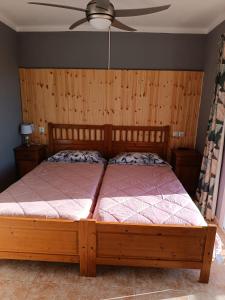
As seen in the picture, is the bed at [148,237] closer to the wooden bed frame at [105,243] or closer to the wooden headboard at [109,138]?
the wooden bed frame at [105,243]

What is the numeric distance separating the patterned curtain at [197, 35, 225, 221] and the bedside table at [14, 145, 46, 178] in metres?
2.51

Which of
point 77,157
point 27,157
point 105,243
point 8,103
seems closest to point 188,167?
point 77,157

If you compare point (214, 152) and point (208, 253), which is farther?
point (214, 152)

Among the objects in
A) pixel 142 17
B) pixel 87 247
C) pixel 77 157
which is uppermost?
pixel 142 17

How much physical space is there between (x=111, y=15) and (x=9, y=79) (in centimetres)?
228

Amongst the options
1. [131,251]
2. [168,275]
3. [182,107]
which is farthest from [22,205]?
[182,107]

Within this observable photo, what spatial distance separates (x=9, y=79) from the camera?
11.6 feet

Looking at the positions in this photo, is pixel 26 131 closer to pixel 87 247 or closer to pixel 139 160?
pixel 139 160

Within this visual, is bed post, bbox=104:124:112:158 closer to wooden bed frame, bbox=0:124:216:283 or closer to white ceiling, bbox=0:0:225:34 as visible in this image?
white ceiling, bbox=0:0:225:34

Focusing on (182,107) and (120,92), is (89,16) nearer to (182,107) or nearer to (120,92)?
(120,92)

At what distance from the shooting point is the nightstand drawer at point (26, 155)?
367 centimetres

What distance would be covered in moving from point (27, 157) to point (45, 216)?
1.89 m

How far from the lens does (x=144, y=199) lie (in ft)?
7.85

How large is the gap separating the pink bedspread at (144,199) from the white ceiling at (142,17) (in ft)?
6.75
